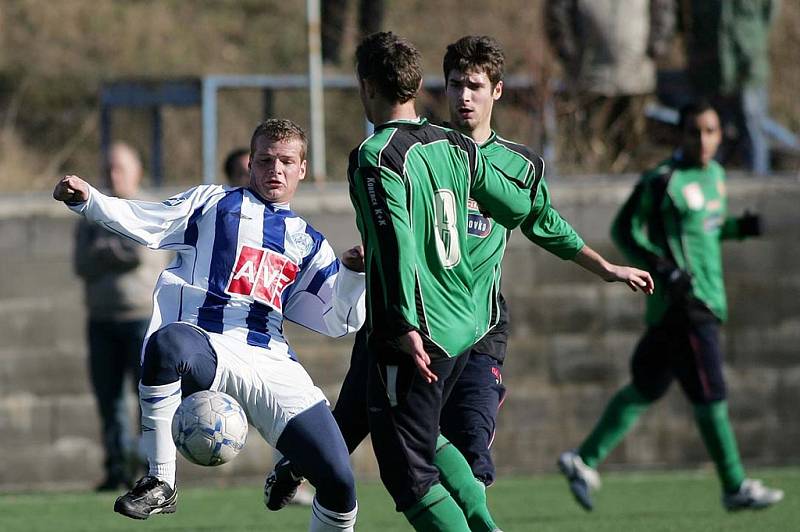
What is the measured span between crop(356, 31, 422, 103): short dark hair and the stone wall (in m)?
5.54

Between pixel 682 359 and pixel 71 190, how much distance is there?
422 cm

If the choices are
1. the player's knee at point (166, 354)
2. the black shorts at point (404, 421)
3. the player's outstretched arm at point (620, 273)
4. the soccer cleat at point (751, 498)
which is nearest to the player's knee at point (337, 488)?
the black shorts at point (404, 421)

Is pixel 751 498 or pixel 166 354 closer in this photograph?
pixel 166 354

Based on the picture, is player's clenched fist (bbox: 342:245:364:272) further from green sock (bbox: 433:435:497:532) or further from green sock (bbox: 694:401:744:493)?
green sock (bbox: 694:401:744:493)

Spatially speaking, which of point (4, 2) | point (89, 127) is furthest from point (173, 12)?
point (89, 127)

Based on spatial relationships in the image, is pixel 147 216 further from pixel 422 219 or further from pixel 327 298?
pixel 422 219

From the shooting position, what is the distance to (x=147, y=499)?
5316mm

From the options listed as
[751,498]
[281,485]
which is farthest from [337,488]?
[751,498]

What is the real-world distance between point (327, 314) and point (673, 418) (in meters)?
5.66

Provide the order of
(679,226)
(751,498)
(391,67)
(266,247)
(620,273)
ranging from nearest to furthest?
(391,67), (620,273), (266,247), (751,498), (679,226)

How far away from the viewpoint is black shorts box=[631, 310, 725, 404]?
8.43 metres

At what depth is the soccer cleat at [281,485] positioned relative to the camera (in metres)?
5.80

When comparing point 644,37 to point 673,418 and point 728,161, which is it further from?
point 673,418

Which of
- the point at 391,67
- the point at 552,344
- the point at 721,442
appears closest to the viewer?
the point at 391,67
